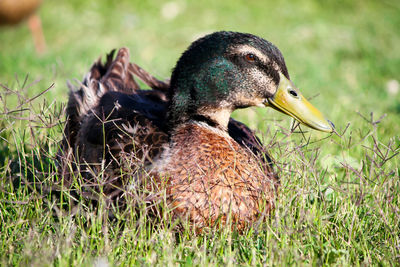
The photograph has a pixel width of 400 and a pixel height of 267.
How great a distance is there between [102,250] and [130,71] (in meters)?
2.02

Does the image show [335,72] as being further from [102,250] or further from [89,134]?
[102,250]

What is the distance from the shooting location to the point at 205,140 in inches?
103

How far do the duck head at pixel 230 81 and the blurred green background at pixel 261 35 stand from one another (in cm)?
142

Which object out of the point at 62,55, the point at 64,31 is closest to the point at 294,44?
the point at 62,55

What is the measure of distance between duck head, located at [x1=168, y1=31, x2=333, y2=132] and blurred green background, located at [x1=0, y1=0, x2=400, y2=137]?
142 cm

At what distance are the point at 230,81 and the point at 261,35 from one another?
19.2 ft

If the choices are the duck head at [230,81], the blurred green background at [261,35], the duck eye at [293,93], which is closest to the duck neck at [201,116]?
the duck head at [230,81]

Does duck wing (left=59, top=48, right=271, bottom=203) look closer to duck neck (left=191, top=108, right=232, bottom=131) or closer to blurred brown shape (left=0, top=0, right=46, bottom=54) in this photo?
duck neck (left=191, top=108, right=232, bottom=131)

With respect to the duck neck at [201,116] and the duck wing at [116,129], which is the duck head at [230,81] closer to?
the duck neck at [201,116]

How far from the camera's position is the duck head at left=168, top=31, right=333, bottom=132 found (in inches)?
103

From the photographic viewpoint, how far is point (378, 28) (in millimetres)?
8430

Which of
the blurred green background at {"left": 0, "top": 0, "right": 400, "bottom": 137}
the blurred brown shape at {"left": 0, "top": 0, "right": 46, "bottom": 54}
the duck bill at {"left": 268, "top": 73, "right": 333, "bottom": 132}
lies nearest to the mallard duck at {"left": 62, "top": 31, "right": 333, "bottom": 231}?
the duck bill at {"left": 268, "top": 73, "right": 333, "bottom": 132}

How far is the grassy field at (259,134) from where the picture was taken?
2172 mm

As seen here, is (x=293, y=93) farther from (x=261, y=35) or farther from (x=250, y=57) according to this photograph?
(x=261, y=35)
